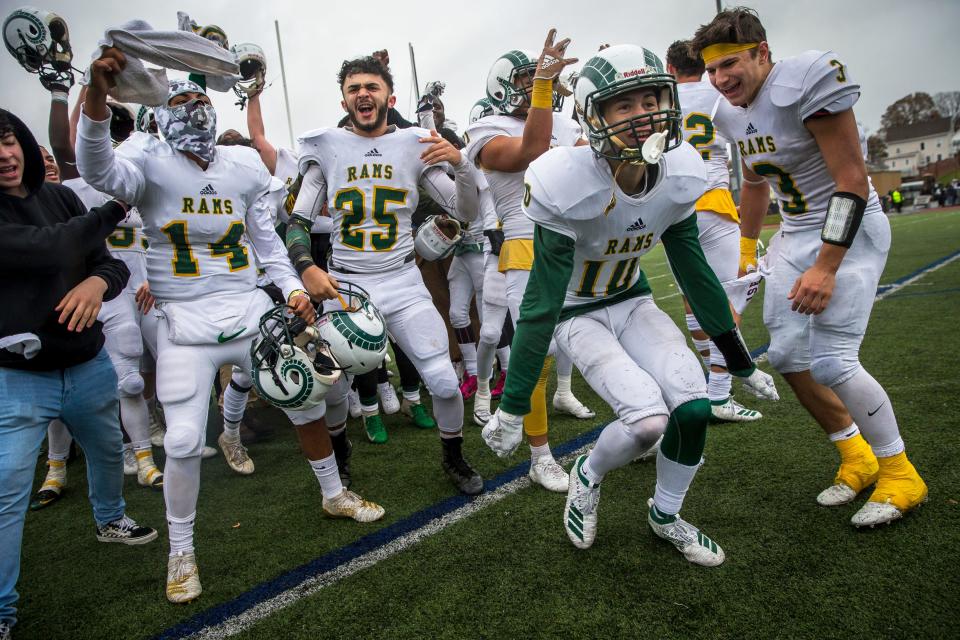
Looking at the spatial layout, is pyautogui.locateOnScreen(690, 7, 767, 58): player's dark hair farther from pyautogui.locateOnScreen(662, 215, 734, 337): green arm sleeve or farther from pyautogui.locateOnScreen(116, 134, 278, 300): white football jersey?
pyautogui.locateOnScreen(116, 134, 278, 300): white football jersey

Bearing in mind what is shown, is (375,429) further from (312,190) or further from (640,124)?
(640,124)

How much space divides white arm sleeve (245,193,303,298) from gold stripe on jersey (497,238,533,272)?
1.20 metres

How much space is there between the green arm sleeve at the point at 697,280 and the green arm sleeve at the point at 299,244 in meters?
1.80

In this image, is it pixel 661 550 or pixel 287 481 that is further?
pixel 287 481

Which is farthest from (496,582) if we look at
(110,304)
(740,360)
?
(110,304)

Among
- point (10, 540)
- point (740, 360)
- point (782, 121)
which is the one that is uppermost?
point (782, 121)

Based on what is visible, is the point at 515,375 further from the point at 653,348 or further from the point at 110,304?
the point at 110,304

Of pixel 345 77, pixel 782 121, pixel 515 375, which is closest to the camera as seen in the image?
pixel 515 375

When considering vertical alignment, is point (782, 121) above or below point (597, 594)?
above

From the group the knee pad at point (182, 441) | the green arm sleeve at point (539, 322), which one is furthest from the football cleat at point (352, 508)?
the green arm sleeve at point (539, 322)

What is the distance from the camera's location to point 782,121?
2.79 meters

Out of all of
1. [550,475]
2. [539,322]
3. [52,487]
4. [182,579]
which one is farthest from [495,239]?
[52,487]

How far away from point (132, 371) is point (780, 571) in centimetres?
398

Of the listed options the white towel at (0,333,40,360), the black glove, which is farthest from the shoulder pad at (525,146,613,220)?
the white towel at (0,333,40,360)
